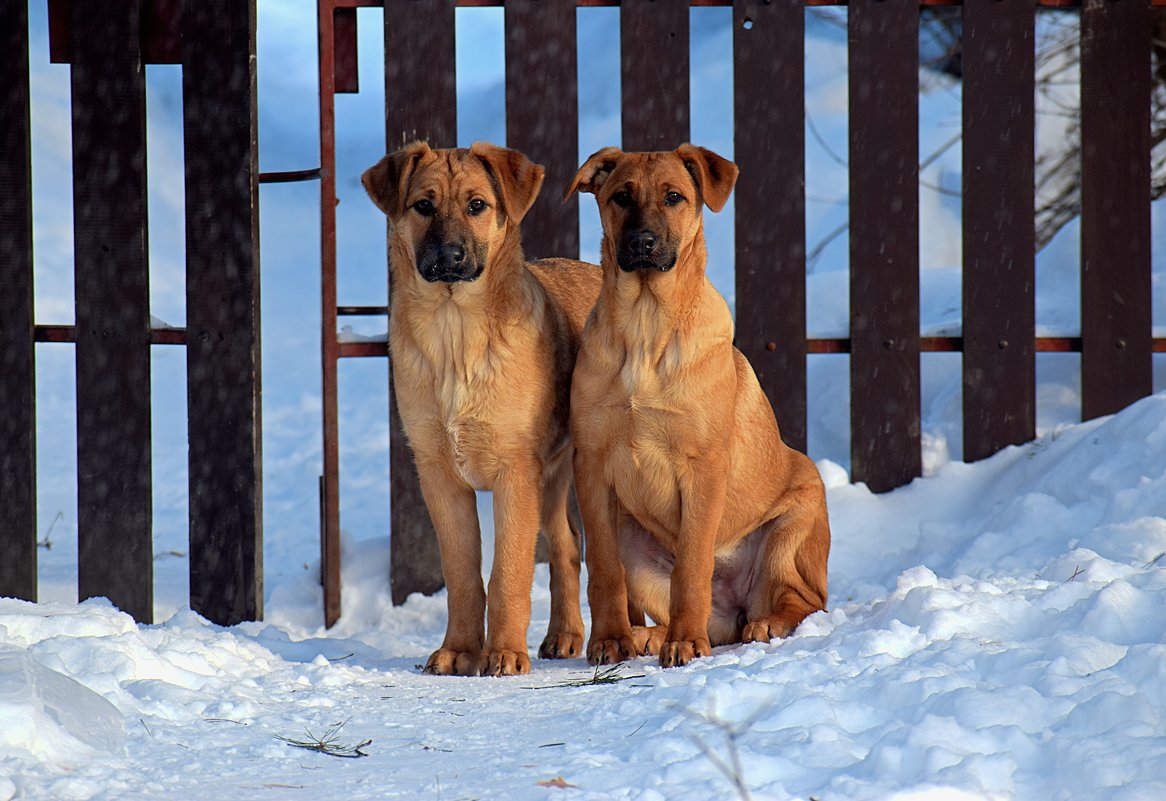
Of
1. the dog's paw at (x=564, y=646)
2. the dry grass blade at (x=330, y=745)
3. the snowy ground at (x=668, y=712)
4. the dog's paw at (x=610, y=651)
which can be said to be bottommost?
the dog's paw at (x=564, y=646)

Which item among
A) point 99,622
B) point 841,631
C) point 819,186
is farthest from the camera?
point 819,186

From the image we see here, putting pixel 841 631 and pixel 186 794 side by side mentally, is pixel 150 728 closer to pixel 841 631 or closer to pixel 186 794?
pixel 186 794

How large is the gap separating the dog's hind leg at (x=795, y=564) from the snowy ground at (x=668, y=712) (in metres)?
0.22

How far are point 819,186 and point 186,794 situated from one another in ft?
39.8

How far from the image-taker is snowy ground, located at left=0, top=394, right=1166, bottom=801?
8.22 feet

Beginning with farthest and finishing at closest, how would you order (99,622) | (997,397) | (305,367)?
1. (305,367)
2. (997,397)
3. (99,622)

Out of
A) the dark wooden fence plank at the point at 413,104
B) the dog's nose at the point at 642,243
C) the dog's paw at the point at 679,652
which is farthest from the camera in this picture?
the dark wooden fence plank at the point at 413,104

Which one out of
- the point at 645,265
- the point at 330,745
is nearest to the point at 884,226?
the point at 645,265

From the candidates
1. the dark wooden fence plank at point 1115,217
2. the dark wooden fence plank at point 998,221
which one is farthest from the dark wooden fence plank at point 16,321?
the dark wooden fence plank at point 1115,217

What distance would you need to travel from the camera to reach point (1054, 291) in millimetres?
7688

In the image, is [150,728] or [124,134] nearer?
[150,728]

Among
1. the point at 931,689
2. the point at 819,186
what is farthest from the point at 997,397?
the point at 819,186

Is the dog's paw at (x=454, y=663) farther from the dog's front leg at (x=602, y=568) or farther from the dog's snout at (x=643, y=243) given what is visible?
the dog's snout at (x=643, y=243)

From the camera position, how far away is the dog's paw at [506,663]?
13.4 ft
